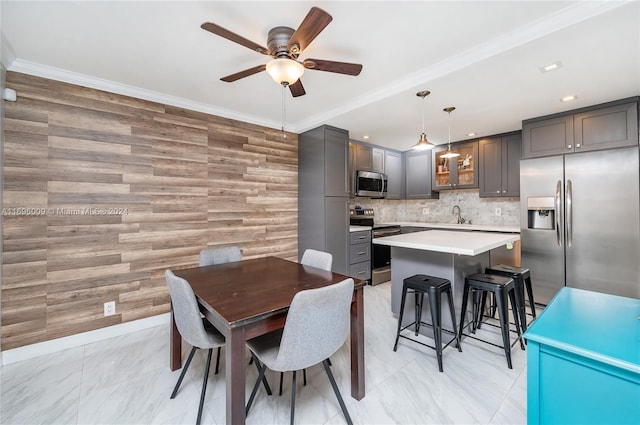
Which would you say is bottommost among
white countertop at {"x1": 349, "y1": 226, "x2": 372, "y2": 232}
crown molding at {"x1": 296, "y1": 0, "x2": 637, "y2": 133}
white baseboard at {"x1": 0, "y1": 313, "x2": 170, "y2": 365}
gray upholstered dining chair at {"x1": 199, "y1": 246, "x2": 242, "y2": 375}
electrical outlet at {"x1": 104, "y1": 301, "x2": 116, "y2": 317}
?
white baseboard at {"x1": 0, "y1": 313, "x2": 170, "y2": 365}

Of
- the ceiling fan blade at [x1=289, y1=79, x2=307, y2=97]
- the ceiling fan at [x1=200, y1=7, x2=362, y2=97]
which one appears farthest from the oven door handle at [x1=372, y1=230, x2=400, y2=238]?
the ceiling fan at [x1=200, y1=7, x2=362, y2=97]

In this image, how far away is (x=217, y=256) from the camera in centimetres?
241

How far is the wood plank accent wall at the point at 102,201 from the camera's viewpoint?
2217mm

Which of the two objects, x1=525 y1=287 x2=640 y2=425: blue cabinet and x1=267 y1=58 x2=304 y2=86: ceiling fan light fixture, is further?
x1=267 y1=58 x2=304 y2=86: ceiling fan light fixture

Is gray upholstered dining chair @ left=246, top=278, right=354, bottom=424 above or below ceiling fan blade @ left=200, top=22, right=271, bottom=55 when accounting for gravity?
below

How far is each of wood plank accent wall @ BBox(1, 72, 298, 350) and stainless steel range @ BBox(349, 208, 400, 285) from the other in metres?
1.93

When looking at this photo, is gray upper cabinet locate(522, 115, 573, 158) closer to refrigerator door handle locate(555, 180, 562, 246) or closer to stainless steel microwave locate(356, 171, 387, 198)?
refrigerator door handle locate(555, 180, 562, 246)

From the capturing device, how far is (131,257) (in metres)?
2.69

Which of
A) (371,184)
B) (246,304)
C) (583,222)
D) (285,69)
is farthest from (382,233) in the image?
(246,304)

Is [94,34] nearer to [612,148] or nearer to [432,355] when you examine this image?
[432,355]

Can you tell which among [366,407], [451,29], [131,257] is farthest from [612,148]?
[131,257]

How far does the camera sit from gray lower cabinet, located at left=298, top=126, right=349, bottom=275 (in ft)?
12.1

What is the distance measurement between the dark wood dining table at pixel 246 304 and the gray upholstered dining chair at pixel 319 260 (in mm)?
81

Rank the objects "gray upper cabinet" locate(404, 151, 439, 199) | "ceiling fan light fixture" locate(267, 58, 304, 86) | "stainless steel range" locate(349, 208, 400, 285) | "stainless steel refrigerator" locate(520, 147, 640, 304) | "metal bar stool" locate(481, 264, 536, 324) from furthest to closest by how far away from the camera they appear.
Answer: "gray upper cabinet" locate(404, 151, 439, 199) < "stainless steel range" locate(349, 208, 400, 285) < "stainless steel refrigerator" locate(520, 147, 640, 304) < "metal bar stool" locate(481, 264, 536, 324) < "ceiling fan light fixture" locate(267, 58, 304, 86)
